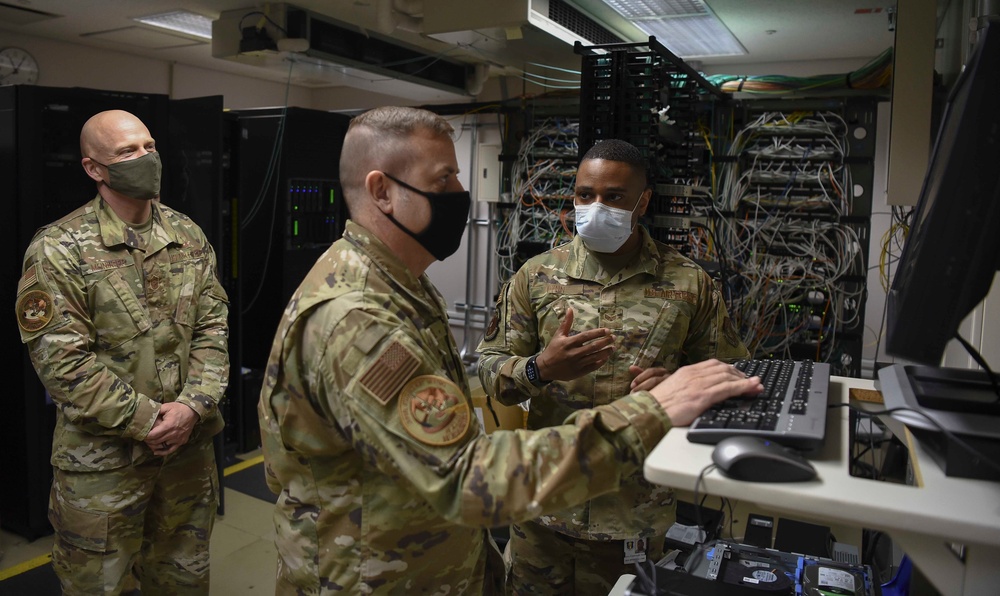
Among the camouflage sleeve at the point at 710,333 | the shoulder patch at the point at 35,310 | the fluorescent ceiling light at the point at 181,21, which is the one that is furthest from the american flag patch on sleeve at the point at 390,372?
the fluorescent ceiling light at the point at 181,21

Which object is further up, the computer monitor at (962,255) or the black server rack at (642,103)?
the black server rack at (642,103)

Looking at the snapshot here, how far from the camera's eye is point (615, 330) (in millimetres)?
1846

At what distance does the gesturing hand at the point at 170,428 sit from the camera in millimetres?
2082

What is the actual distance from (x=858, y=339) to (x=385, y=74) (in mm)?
3255

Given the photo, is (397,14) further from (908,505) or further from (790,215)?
(908,505)

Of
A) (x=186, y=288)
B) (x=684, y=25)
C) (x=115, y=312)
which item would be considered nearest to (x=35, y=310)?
(x=115, y=312)

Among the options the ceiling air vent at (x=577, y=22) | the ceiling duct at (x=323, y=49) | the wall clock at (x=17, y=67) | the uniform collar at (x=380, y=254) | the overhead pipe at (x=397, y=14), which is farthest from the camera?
the wall clock at (x=17, y=67)

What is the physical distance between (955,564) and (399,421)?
26.8 inches

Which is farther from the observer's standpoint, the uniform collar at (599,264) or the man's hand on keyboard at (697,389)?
the uniform collar at (599,264)

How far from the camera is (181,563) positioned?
2221 mm

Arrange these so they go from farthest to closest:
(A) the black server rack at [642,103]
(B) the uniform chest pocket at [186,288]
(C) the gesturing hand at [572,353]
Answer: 1. (A) the black server rack at [642,103]
2. (B) the uniform chest pocket at [186,288]
3. (C) the gesturing hand at [572,353]

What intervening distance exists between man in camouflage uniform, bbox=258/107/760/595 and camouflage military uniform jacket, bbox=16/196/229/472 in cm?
109

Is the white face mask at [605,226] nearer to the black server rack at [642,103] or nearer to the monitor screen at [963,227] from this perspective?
the black server rack at [642,103]

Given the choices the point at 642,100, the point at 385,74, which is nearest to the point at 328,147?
the point at 385,74
